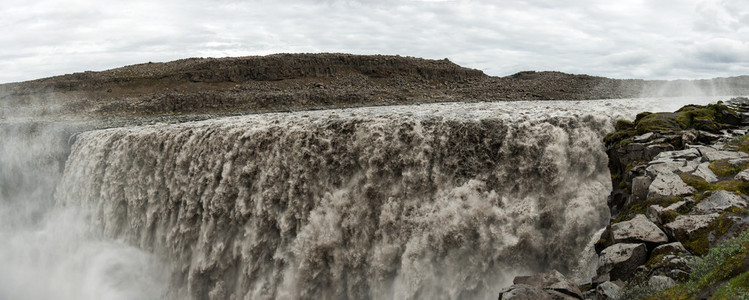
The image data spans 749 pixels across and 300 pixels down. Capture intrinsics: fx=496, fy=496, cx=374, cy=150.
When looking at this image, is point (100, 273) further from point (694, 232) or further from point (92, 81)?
point (92, 81)

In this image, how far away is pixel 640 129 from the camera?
1470 centimetres

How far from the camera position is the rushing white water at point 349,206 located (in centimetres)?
1465

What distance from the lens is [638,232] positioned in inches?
389

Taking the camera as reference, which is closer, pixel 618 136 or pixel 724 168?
pixel 724 168

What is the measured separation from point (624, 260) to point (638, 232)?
0.83 metres

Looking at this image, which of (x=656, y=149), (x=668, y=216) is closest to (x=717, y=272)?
(x=668, y=216)

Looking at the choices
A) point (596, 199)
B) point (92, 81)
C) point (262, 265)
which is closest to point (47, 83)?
point (92, 81)

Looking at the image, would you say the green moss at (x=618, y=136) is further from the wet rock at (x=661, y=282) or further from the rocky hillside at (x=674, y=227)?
the wet rock at (x=661, y=282)

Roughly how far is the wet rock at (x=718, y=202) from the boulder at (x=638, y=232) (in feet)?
2.81

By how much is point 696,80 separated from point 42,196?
46111 millimetres

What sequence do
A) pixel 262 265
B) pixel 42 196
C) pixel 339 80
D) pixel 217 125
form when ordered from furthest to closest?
pixel 339 80 < pixel 42 196 < pixel 217 125 < pixel 262 265

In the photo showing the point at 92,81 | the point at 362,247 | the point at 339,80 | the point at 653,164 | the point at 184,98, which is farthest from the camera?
the point at 92,81

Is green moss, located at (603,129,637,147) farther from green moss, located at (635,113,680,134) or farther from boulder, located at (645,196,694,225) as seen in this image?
boulder, located at (645,196,694,225)

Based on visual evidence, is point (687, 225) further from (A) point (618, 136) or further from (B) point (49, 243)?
(B) point (49, 243)
